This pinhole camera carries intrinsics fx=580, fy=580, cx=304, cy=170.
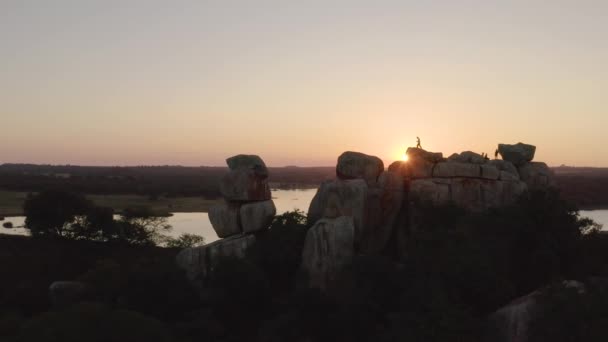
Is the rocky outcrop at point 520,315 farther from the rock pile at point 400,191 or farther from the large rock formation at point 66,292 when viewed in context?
the large rock formation at point 66,292

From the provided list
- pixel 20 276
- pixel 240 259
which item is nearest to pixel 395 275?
pixel 240 259

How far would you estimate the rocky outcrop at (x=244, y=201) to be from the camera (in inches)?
1177

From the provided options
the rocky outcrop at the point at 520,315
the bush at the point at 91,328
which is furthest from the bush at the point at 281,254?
the rocky outcrop at the point at 520,315

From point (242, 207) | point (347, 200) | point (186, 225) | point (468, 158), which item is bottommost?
point (186, 225)

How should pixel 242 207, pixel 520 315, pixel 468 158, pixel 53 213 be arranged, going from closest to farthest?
pixel 520 315, pixel 242 207, pixel 468 158, pixel 53 213

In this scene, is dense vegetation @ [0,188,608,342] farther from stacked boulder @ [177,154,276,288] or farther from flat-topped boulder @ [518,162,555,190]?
flat-topped boulder @ [518,162,555,190]

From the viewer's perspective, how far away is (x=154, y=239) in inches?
2094

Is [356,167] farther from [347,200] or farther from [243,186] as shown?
[243,186]

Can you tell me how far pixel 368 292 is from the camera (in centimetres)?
2261

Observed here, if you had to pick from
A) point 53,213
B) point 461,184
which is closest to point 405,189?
point 461,184

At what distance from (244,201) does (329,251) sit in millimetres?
6355

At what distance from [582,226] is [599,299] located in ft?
33.7

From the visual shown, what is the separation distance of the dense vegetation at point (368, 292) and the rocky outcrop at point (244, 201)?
3.24 feet

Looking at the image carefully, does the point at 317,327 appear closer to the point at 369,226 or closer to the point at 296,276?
the point at 296,276
